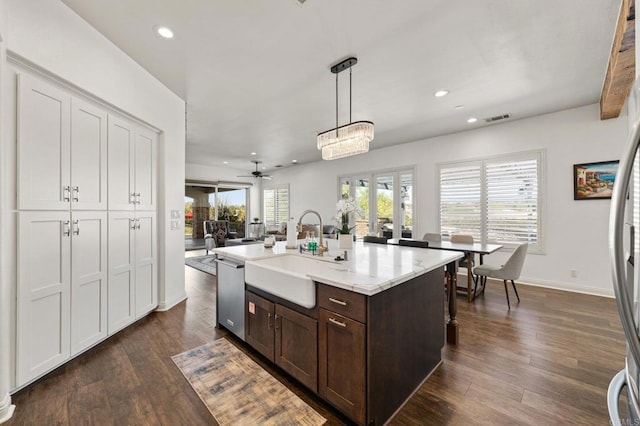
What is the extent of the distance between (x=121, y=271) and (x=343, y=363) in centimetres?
251

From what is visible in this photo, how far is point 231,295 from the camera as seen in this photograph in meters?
2.65

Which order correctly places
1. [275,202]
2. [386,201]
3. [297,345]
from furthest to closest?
[275,202], [386,201], [297,345]

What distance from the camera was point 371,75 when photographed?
10.0 ft

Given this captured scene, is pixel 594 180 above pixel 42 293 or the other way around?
above

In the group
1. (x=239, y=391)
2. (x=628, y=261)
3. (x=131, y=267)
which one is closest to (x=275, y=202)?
(x=131, y=267)

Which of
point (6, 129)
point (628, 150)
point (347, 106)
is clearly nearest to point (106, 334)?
point (6, 129)

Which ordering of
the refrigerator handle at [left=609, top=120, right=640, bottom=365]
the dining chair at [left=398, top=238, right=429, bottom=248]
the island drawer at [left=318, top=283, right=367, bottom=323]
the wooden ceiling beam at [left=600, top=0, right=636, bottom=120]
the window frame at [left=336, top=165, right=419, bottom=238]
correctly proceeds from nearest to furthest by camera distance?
the refrigerator handle at [left=609, top=120, right=640, bottom=365], the island drawer at [left=318, top=283, right=367, bottom=323], the wooden ceiling beam at [left=600, top=0, right=636, bottom=120], the dining chair at [left=398, top=238, right=429, bottom=248], the window frame at [left=336, top=165, right=419, bottom=238]

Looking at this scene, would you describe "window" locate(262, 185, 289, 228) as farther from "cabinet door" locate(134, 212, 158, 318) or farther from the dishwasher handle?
the dishwasher handle

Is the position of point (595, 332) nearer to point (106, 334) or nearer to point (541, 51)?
point (541, 51)

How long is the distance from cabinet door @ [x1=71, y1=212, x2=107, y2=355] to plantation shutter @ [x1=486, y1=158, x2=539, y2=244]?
568cm

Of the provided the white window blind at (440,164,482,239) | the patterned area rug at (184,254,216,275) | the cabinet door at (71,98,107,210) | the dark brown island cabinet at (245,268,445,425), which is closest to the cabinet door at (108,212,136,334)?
the cabinet door at (71,98,107,210)

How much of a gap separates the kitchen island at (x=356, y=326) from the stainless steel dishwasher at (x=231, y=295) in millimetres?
217

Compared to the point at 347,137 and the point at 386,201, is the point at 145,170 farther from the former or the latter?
the point at 386,201

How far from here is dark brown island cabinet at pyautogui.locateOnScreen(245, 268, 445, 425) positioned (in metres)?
1.50
